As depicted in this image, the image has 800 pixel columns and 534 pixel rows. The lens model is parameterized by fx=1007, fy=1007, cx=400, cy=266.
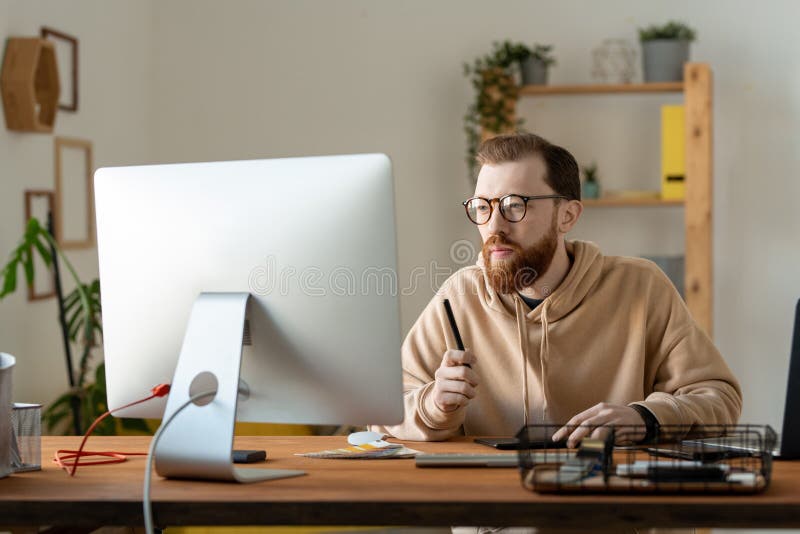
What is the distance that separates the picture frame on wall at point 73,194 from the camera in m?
3.34

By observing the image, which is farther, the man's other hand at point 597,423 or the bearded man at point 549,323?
the bearded man at point 549,323

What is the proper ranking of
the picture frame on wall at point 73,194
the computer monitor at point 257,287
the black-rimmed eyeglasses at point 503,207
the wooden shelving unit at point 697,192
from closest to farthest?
the computer monitor at point 257,287, the black-rimmed eyeglasses at point 503,207, the picture frame on wall at point 73,194, the wooden shelving unit at point 697,192

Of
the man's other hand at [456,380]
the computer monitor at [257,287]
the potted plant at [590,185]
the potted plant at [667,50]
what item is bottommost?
the man's other hand at [456,380]

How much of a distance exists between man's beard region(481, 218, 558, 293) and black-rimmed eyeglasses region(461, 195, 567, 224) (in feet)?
0.14

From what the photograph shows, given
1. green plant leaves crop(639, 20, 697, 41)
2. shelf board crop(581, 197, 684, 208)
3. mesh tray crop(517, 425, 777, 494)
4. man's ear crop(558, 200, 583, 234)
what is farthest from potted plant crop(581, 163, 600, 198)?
mesh tray crop(517, 425, 777, 494)

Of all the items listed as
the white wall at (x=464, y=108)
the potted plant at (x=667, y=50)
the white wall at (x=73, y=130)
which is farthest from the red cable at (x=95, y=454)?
the potted plant at (x=667, y=50)

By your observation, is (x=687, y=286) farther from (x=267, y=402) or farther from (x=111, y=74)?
(x=267, y=402)

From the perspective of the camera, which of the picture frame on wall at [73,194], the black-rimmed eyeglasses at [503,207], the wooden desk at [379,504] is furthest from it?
the picture frame on wall at [73,194]

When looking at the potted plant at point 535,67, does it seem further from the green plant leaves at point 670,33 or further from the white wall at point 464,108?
the green plant leaves at point 670,33

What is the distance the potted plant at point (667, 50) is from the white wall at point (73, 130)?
2.06 meters

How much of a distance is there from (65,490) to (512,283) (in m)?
0.96

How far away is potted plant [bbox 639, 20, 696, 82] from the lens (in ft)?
13.0

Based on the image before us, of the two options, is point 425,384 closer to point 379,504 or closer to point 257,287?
point 257,287

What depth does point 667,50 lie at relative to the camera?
3.97 metres
